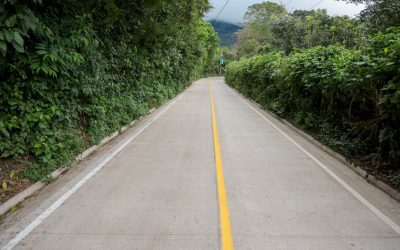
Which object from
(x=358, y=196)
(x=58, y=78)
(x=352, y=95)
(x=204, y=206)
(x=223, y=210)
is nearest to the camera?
(x=223, y=210)

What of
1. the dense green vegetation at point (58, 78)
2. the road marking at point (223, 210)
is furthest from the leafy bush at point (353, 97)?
the dense green vegetation at point (58, 78)

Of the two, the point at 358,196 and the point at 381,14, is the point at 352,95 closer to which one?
the point at 358,196

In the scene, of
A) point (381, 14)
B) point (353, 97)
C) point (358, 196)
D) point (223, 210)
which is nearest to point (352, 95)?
point (353, 97)

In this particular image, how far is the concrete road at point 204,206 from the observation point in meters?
4.55

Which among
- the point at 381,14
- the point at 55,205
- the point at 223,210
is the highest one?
the point at 381,14

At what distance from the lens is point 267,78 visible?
66.6 ft

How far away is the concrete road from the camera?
455 cm

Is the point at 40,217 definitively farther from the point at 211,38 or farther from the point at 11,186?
the point at 211,38

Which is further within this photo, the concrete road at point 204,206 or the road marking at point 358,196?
the road marking at point 358,196

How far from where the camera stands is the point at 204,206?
5.61 meters

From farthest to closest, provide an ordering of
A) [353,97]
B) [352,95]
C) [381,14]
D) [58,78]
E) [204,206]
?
[381,14]
[352,95]
[353,97]
[58,78]
[204,206]

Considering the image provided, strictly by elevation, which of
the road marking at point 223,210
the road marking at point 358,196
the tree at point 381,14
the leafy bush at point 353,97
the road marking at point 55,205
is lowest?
the road marking at point 358,196

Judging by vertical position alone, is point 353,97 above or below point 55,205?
above

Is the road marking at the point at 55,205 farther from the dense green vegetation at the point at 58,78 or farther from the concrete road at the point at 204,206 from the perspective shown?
the dense green vegetation at the point at 58,78
